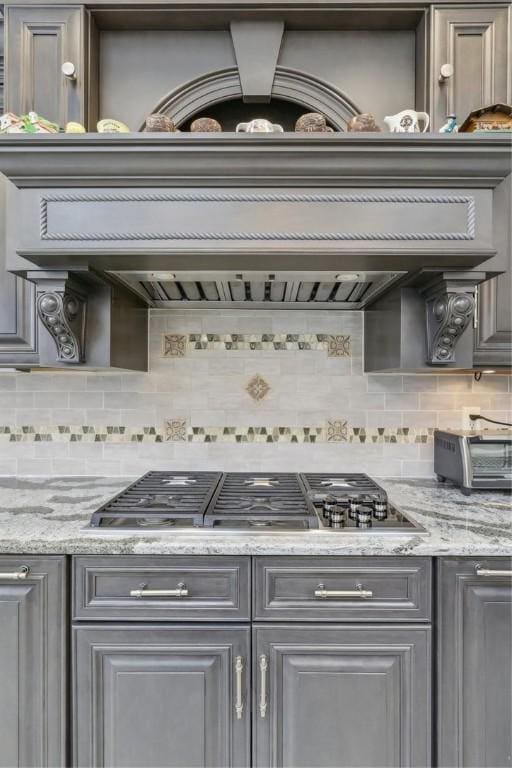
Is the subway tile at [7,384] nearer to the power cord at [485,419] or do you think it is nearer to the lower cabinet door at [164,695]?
the lower cabinet door at [164,695]

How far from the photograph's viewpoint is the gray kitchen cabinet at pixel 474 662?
120 cm

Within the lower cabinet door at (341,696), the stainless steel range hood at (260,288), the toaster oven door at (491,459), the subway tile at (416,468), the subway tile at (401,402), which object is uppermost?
the stainless steel range hood at (260,288)

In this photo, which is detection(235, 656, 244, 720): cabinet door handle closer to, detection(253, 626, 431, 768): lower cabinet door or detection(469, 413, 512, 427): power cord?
detection(253, 626, 431, 768): lower cabinet door

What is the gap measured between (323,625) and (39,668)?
79 cm

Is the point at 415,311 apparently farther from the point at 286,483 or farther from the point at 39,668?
the point at 39,668

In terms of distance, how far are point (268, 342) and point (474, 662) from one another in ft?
4.35

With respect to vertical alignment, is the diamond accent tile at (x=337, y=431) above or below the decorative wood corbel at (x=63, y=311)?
below

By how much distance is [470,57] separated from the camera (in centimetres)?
155

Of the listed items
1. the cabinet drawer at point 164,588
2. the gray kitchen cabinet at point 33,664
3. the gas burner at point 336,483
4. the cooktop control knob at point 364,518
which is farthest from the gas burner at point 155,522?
the gas burner at point 336,483

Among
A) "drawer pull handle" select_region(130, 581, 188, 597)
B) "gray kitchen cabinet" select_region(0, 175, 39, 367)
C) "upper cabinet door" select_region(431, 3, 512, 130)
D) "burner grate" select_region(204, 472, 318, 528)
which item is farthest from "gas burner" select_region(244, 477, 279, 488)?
"upper cabinet door" select_region(431, 3, 512, 130)

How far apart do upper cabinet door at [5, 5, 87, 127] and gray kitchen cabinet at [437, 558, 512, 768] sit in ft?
6.28

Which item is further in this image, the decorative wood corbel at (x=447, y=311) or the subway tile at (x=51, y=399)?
the subway tile at (x=51, y=399)

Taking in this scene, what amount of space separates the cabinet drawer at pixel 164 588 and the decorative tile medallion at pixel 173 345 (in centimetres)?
97

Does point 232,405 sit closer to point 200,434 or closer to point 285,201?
point 200,434
